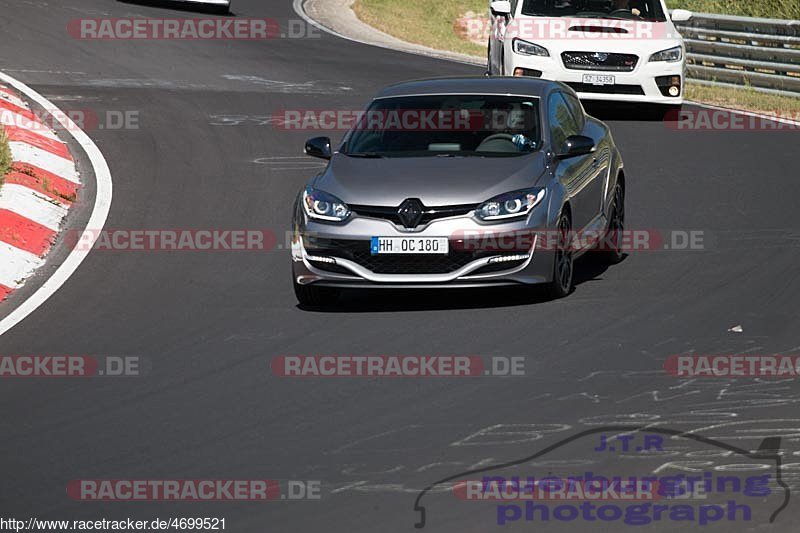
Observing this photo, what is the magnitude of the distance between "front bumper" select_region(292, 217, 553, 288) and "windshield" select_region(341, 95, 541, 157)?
961 mm

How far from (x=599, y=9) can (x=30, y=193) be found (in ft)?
29.7

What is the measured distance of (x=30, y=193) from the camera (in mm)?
14625

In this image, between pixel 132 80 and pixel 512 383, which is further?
pixel 132 80

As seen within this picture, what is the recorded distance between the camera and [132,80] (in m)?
22.7

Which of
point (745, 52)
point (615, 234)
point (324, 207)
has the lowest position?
point (745, 52)

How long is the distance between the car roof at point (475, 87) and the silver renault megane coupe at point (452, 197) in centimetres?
2

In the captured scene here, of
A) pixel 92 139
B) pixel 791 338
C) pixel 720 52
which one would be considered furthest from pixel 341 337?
pixel 720 52

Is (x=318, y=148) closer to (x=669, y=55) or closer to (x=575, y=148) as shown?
(x=575, y=148)

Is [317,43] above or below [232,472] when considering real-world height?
below

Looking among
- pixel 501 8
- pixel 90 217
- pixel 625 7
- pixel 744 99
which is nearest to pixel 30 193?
pixel 90 217

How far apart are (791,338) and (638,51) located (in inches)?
428

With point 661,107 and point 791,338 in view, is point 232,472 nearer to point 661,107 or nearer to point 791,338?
point 791,338

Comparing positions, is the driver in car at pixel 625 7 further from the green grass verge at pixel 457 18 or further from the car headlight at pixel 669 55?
the green grass verge at pixel 457 18

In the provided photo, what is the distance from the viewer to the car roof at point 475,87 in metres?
12.2
